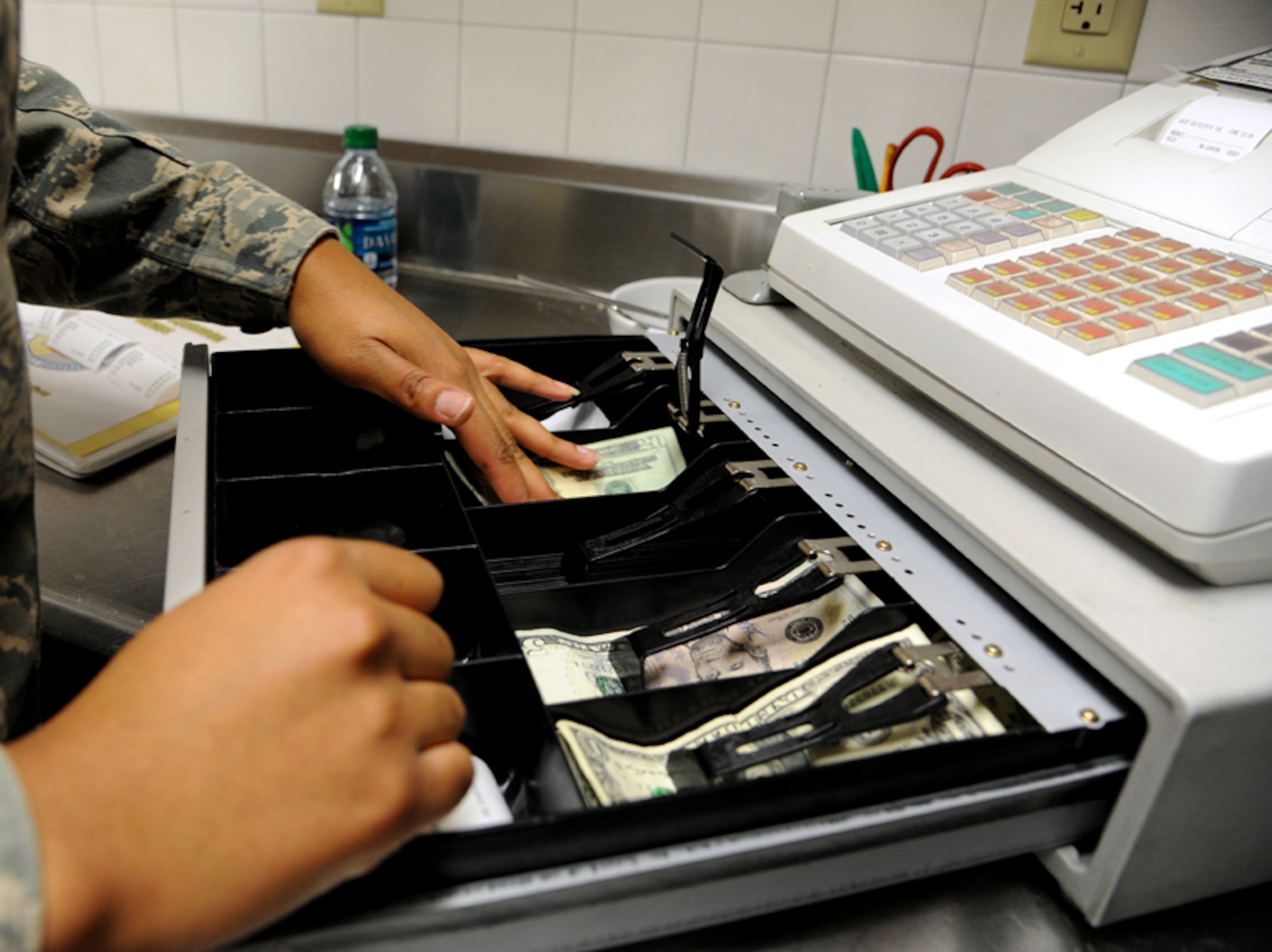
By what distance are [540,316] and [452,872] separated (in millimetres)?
1088

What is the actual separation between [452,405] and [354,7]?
41.2 inches

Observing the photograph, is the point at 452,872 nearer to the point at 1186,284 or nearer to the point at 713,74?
the point at 1186,284

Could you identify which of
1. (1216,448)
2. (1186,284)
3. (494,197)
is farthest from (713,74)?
(1216,448)

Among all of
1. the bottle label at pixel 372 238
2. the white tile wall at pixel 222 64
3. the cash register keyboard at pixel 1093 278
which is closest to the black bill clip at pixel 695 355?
the cash register keyboard at pixel 1093 278

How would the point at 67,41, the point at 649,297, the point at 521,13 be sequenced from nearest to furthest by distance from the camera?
1. the point at 649,297
2. the point at 521,13
3. the point at 67,41

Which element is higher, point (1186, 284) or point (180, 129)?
point (1186, 284)

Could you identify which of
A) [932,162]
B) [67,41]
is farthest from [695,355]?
[67,41]

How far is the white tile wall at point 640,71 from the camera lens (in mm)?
1143

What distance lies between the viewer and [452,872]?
33 centimetres

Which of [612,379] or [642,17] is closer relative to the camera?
[612,379]

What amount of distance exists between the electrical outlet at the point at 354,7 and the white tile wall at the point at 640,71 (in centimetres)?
1

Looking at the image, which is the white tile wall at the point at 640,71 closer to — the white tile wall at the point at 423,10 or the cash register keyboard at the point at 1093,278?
the white tile wall at the point at 423,10

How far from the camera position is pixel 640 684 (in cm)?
56

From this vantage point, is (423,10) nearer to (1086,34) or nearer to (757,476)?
(1086,34)
